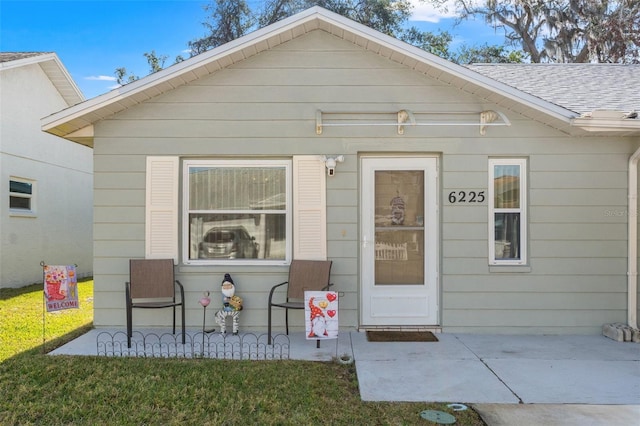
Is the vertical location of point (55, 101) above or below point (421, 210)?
above

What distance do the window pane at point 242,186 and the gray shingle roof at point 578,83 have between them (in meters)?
3.79

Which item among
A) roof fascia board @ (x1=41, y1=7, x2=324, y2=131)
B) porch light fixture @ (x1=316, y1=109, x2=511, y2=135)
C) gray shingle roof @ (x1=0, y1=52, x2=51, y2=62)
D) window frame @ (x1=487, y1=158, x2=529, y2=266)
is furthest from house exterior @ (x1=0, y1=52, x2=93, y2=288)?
window frame @ (x1=487, y1=158, x2=529, y2=266)

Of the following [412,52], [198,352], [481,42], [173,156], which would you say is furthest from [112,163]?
[481,42]

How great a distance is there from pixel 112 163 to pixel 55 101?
7.38m

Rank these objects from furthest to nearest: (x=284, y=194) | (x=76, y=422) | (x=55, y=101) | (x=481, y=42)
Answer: (x=481, y=42) → (x=55, y=101) → (x=284, y=194) → (x=76, y=422)

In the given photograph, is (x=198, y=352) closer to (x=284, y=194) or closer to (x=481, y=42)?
(x=284, y=194)

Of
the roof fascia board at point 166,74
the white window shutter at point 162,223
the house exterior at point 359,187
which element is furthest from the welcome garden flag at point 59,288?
the roof fascia board at point 166,74

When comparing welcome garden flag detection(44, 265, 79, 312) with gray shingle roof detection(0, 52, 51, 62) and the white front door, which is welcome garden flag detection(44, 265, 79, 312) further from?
gray shingle roof detection(0, 52, 51, 62)

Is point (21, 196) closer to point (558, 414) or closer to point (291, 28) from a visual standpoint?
point (291, 28)

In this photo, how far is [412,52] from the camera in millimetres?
5168

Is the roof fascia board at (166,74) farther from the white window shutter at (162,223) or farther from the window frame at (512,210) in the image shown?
the window frame at (512,210)

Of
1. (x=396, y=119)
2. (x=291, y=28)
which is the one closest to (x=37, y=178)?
(x=291, y=28)

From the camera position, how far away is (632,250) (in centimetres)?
539

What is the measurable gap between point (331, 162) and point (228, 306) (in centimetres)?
212
